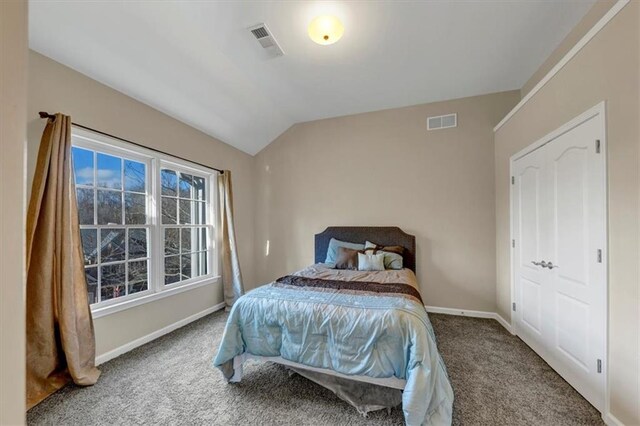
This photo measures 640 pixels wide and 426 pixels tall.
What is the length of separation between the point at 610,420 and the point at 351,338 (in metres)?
1.69

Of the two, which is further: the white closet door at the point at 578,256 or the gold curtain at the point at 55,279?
the gold curtain at the point at 55,279

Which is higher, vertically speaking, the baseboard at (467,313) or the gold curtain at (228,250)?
the gold curtain at (228,250)

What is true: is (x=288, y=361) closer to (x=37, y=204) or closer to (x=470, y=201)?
(x=37, y=204)

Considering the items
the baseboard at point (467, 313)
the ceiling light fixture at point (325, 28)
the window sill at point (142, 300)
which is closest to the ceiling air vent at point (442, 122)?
the ceiling light fixture at point (325, 28)

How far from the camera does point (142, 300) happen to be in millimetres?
2760

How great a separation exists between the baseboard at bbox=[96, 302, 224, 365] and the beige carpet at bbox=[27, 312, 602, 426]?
0.27 feet

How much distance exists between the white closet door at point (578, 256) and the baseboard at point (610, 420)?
7 cm

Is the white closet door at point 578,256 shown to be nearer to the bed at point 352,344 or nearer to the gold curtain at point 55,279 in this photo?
the bed at point 352,344

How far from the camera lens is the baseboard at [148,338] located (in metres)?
2.41

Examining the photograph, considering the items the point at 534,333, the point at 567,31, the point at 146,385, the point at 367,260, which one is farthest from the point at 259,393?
the point at 567,31

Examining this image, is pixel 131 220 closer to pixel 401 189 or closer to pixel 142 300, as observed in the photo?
pixel 142 300

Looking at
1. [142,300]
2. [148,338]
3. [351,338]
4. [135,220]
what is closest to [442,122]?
[351,338]

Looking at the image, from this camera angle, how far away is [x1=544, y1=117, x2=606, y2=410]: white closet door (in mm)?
1780

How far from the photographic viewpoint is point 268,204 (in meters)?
4.61
